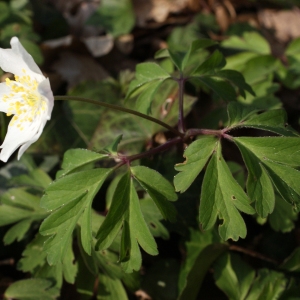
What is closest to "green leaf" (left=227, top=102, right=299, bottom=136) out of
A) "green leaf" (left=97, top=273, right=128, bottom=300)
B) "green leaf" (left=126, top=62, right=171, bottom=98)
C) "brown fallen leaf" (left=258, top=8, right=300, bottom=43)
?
"green leaf" (left=126, top=62, right=171, bottom=98)

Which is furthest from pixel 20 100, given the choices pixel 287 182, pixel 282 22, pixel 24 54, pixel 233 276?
pixel 282 22

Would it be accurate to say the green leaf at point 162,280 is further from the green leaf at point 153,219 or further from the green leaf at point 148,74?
the green leaf at point 148,74

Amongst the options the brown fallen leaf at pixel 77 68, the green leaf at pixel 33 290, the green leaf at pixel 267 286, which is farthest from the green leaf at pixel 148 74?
the brown fallen leaf at pixel 77 68

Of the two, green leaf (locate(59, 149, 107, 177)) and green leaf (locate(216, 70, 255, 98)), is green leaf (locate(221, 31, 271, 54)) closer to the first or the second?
green leaf (locate(216, 70, 255, 98))

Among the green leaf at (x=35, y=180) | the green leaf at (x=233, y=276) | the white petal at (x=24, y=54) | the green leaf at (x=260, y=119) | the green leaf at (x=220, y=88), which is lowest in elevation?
the green leaf at (x=233, y=276)

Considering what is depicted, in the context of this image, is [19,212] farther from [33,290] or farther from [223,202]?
[223,202]

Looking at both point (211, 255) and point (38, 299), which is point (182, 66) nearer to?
point (211, 255)
